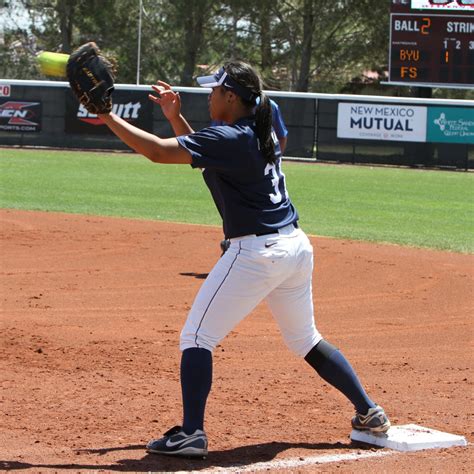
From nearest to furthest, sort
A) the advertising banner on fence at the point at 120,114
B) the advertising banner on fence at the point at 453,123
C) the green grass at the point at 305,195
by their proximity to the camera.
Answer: the green grass at the point at 305,195
the advertising banner on fence at the point at 453,123
the advertising banner on fence at the point at 120,114

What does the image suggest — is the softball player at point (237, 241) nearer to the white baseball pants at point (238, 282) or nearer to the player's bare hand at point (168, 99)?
the white baseball pants at point (238, 282)

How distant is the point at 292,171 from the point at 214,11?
22.2m

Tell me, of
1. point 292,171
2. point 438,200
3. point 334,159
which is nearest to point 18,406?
point 438,200

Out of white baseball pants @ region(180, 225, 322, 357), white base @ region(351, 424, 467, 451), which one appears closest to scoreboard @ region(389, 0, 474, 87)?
white base @ region(351, 424, 467, 451)

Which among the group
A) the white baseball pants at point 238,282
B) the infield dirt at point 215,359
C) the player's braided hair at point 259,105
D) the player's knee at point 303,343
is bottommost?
the infield dirt at point 215,359

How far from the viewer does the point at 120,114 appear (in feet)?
89.9

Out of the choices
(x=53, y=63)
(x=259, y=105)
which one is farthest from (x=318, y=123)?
(x=259, y=105)

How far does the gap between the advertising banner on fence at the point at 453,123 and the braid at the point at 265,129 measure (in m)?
21.0

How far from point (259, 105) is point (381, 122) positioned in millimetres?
21457

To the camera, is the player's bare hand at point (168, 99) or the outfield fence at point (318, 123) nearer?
the player's bare hand at point (168, 99)

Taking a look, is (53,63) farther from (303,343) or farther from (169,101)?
(303,343)

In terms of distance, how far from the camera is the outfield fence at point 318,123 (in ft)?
82.0

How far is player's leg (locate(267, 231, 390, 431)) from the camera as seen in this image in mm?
4602

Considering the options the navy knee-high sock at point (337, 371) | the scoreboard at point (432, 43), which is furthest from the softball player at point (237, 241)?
the scoreboard at point (432, 43)
